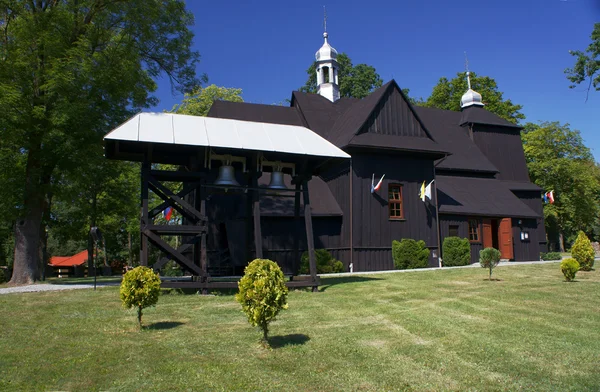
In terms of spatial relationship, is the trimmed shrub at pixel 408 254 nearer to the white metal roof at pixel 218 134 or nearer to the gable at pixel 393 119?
the gable at pixel 393 119

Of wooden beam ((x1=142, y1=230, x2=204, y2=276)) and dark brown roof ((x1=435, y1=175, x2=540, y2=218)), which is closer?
wooden beam ((x1=142, y1=230, x2=204, y2=276))

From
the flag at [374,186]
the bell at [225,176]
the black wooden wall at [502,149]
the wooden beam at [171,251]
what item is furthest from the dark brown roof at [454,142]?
the wooden beam at [171,251]

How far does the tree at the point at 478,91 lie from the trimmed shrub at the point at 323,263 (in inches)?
1068

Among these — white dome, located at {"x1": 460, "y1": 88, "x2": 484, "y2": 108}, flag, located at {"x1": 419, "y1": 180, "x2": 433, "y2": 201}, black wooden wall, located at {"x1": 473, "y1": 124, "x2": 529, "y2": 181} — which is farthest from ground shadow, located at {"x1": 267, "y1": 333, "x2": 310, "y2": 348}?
white dome, located at {"x1": 460, "y1": 88, "x2": 484, "y2": 108}

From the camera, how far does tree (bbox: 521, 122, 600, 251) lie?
41.2 metres

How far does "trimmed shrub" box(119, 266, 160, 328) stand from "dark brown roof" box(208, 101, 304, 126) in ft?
58.0

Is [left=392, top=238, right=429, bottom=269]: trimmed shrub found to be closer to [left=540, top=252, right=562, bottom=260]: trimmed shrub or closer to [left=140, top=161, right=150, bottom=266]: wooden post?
[left=540, top=252, right=562, bottom=260]: trimmed shrub

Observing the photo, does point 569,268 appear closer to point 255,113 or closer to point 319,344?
point 319,344

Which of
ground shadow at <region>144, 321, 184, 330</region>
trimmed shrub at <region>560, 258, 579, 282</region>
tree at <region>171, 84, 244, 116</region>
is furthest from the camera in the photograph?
tree at <region>171, 84, 244, 116</region>

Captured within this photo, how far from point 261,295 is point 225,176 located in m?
6.98

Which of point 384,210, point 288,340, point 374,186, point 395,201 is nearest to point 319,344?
point 288,340

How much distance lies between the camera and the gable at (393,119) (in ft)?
73.8

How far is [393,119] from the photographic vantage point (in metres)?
22.9

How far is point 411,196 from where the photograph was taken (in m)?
22.6
